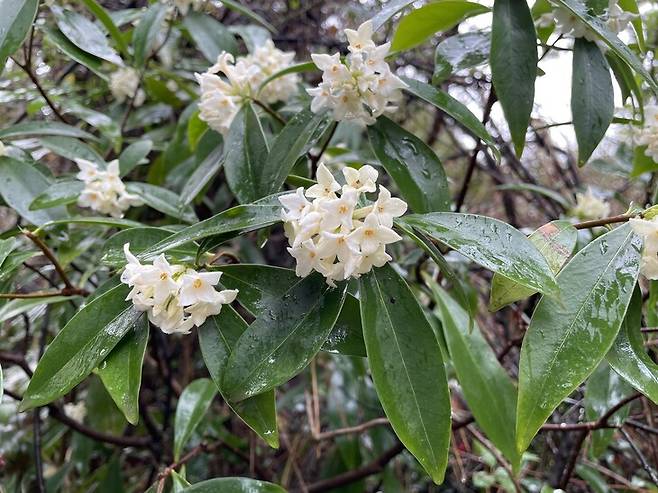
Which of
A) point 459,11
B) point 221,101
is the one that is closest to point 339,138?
point 221,101

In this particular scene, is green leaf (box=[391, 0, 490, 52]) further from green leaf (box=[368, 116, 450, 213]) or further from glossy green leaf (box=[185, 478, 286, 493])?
glossy green leaf (box=[185, 478, 286, 493])

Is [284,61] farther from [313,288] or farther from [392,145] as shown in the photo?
[313,288]

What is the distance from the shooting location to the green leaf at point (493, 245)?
568 mm

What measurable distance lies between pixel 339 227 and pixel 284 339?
141mm

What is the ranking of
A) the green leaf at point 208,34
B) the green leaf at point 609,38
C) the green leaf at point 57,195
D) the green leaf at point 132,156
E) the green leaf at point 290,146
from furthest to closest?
the green leaf at point 208,34
the green leaf at point 132,156
the green leaf at point 57,195
the green leaf at point 290,146
the green leaf at point 609,38

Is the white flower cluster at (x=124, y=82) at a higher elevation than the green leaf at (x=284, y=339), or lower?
lower

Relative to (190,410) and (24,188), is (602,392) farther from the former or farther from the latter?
(24,188)

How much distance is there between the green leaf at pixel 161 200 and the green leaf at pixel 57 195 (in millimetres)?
102

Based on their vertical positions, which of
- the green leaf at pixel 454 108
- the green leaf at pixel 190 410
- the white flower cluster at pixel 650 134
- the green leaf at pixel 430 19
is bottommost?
the green leaf at pixel 190 410

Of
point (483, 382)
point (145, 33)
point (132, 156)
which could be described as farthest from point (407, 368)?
point (145, 33)

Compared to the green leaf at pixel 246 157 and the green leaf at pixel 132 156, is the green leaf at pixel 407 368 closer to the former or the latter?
the green leaf at pixel 246 157

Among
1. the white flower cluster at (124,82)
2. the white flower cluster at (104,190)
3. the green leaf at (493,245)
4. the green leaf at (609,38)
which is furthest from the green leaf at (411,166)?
the white flower cluster at (124,82)

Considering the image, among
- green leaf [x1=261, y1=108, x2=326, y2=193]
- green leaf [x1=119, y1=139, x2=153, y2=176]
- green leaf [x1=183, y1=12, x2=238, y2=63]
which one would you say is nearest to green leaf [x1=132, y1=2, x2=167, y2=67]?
green leaf [x1=183, y1=12, x2=238, y2=63]

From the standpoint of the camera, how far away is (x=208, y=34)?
4.49 feet
